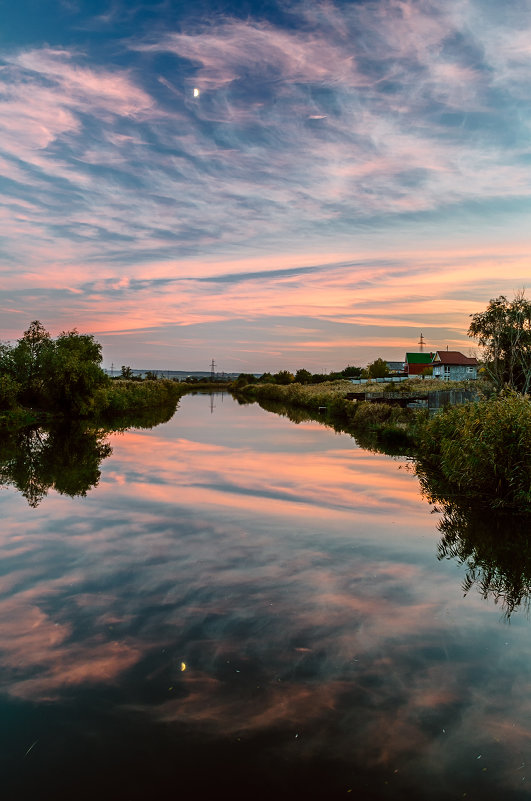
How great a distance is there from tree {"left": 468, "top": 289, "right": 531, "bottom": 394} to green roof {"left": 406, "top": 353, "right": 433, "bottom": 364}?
87.2 metres

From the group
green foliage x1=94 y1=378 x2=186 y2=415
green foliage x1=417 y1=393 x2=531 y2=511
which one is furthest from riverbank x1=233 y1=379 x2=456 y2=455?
green foliage x1=94 y1=378 x2=186 y2=415

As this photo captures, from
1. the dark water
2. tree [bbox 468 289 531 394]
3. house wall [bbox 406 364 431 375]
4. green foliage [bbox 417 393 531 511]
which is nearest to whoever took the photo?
the dark water

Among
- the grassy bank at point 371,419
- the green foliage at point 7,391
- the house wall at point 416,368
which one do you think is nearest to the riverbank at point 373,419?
the grassy bank at point 371,419

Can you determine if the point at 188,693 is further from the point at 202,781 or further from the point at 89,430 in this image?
the point at 89,430

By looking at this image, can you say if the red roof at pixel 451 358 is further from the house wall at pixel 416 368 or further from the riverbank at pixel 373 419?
the riverbank at pixel 373 419

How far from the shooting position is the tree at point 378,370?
110m

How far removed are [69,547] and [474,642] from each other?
7.85 metres

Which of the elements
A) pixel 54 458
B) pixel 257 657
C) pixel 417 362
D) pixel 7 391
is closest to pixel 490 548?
pixel 257 657

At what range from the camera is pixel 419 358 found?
128 m

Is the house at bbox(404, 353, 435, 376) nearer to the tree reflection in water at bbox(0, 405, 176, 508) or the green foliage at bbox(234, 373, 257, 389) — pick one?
the green foliage at bbox(234, 373, 257, 389)

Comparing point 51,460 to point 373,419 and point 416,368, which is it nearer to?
point 373,419

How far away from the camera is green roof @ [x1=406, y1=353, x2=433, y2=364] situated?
127 meters

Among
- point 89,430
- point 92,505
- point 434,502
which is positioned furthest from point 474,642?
point 89,430

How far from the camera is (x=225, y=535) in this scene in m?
→ 12.5
